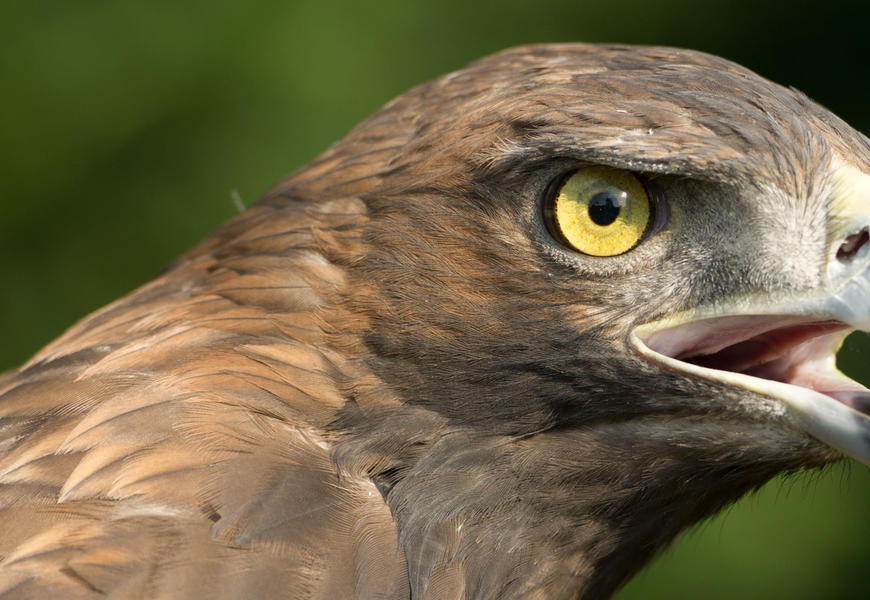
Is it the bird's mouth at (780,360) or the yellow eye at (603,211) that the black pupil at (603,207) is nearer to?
the yellow eye at (603,211)

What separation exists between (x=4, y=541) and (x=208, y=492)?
0.27 m

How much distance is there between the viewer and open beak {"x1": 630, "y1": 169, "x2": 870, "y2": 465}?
1602 mm

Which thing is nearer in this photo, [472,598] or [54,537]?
[54,537]

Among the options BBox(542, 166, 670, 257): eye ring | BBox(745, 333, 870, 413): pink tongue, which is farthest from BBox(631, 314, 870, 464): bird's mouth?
BBox(542, 166, 670, 257): eye ring

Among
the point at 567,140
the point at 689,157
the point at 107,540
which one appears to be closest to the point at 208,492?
the point at 107,540

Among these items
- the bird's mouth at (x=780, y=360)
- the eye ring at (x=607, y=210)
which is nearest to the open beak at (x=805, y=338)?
the bird's mouth at (x=780, y=360)

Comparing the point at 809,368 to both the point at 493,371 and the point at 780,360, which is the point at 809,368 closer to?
the point at 780,360

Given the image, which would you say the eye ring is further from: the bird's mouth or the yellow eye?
the bird's mouth

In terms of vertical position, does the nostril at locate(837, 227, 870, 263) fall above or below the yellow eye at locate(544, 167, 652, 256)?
below

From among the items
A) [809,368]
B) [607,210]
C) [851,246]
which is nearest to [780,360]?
[809,368]

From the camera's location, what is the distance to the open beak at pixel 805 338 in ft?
5.25

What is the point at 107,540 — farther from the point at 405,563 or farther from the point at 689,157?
the point at 689,157

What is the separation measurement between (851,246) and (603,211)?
338 mm

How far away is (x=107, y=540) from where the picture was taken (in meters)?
1.57
